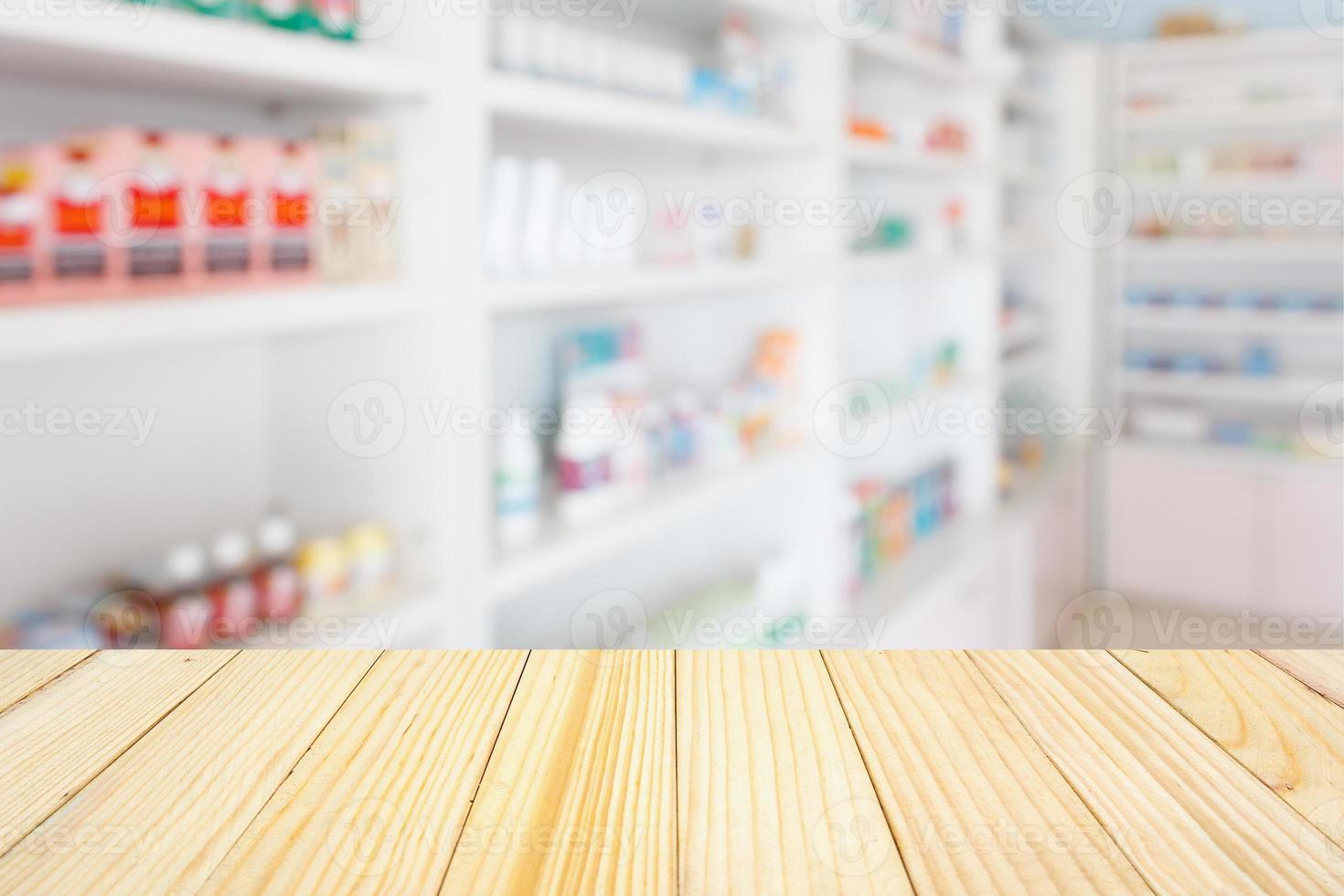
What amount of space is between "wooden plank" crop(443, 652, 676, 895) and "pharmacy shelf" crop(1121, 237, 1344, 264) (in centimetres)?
454

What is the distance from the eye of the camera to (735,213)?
271cm

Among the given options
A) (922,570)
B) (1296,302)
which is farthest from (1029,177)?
(922,570)

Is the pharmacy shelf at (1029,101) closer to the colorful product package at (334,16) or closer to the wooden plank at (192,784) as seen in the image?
the colorful product package at (334,16)

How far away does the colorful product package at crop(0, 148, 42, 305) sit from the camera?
1.16m

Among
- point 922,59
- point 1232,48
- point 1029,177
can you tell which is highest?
point 1232,48

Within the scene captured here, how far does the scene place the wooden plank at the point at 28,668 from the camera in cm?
74

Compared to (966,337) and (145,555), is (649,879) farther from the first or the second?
(966,337)

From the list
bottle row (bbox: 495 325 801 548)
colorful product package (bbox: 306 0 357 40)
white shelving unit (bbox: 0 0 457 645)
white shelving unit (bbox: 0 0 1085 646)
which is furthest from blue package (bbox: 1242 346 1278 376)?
colorful product package (bbox: 306 0 357 40)

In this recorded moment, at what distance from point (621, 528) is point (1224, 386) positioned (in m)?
3.62

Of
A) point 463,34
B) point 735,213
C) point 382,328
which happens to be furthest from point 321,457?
point 735,213

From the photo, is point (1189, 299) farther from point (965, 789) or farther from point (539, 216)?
point (965, 789)

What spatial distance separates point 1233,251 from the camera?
4.61 metres

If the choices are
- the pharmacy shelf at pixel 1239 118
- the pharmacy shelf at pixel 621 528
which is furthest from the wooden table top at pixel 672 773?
the pharmacy shelf at pixel 1239 118

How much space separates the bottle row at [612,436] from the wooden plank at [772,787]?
1.15 metres
